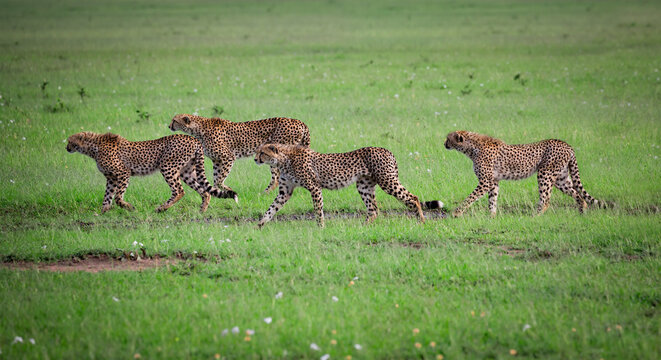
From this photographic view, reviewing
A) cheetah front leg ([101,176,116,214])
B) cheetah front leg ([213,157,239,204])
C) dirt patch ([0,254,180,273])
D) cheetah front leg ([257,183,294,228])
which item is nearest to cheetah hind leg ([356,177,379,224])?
cheetah front leg ([257,183,294,228])

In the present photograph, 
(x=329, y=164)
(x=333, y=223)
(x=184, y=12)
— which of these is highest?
(x=184, y=12)

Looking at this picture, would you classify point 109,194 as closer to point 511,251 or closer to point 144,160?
point 144,160

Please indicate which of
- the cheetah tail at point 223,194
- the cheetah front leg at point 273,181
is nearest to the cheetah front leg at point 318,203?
the cheetah tail at point 223,194

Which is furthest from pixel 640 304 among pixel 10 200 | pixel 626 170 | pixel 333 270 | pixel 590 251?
pixel 10 200

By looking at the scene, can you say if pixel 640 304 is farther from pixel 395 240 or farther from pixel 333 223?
pixel 333 223

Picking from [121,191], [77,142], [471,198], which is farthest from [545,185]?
[77,142]

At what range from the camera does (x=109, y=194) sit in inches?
438

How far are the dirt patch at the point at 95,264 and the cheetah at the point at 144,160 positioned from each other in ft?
8.08

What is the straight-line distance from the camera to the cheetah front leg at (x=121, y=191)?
36.2 ft

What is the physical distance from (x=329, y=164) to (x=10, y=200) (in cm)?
481

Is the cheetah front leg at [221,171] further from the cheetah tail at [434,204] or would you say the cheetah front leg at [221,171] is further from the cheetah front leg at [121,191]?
the cheetah tail at [434,204]

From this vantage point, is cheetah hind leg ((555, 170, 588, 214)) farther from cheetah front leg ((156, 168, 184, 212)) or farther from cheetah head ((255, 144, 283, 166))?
cheetah front leg ((156, 168, 184, 212))

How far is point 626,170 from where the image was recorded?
12.3 m

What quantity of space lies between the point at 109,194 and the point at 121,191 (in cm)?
18
